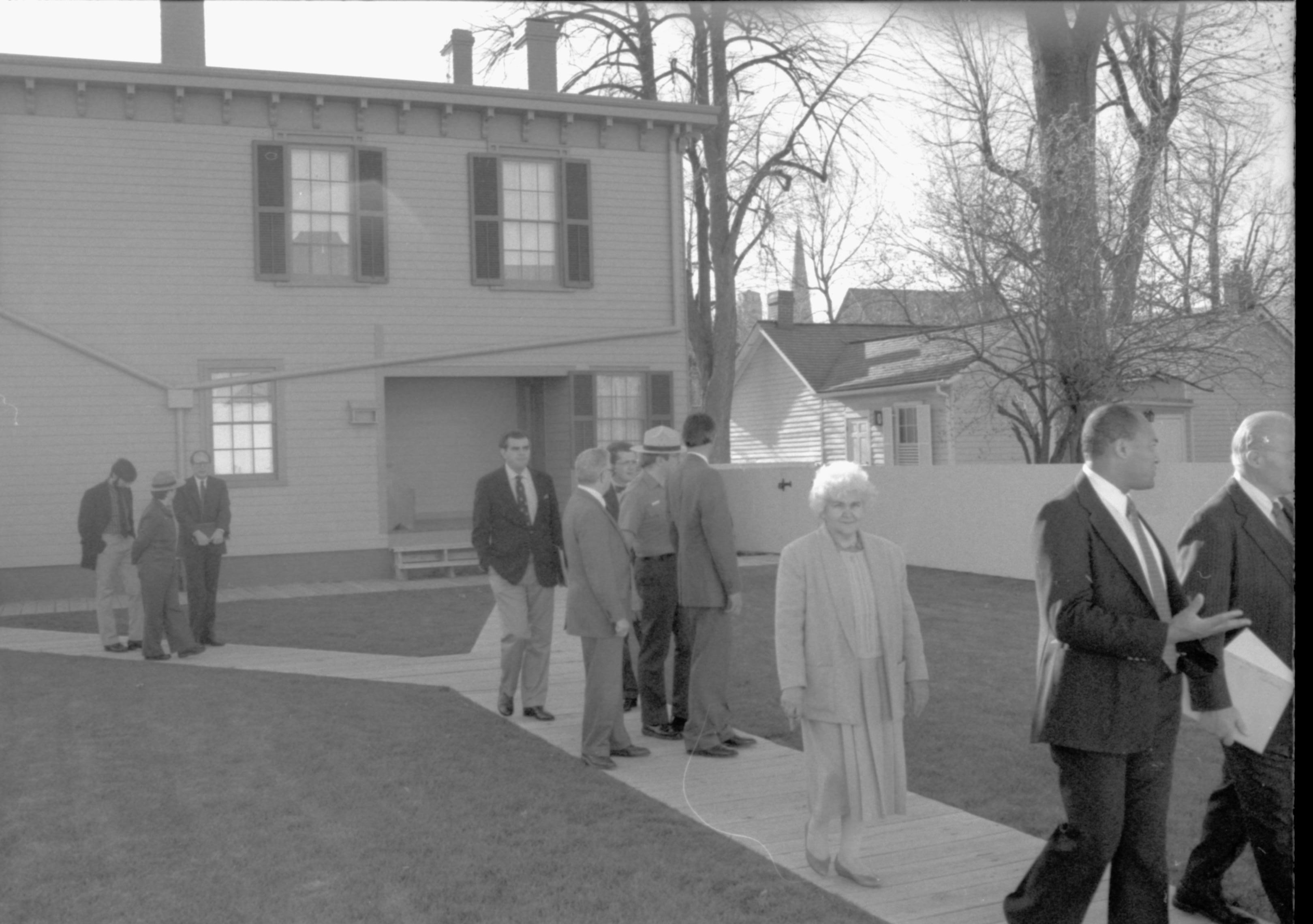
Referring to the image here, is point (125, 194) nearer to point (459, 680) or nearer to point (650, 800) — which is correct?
point (459, 680)

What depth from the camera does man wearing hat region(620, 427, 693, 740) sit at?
8.18 m

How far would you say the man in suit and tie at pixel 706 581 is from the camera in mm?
7535

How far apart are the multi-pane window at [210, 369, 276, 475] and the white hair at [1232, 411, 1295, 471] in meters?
14.7

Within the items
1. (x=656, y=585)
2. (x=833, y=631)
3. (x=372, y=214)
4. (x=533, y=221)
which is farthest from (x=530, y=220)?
(x=833, y=631)

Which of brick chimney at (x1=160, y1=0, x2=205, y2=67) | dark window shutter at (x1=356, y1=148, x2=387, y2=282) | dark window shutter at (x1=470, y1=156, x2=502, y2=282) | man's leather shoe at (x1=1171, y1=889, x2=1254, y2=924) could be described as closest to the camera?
man's leather shoe at (x1=1171, y1=889, x2=1254, y2=924)

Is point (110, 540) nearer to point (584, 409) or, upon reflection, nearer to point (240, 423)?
point (240, 423)

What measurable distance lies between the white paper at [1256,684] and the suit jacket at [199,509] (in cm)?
976

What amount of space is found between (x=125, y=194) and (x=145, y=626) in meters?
7.40

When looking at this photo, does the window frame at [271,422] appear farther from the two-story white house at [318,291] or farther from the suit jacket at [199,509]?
the suit jacket at [199,509]

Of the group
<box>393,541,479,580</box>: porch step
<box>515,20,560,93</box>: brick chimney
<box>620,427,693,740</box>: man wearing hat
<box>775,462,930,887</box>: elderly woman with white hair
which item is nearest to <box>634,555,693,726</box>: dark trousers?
<box>620,427,693,740</box>: man wearing hat

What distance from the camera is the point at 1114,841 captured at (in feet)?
14.1

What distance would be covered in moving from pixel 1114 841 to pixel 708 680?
3516 millimetres

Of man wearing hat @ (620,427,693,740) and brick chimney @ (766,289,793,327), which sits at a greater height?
brick chimney @ (766,289,793,327)

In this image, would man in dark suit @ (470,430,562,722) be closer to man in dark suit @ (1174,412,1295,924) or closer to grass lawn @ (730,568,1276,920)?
grass lawn @ (730,568,1276,920)
